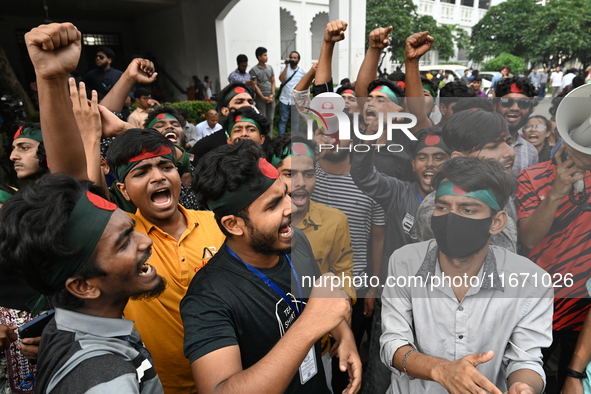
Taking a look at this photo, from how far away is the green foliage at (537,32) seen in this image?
1001 inches

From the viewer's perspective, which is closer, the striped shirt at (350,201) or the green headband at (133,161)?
the striped shirt at (350,201)

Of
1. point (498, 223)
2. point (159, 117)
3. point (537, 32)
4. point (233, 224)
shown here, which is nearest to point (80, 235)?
point (233, 224)

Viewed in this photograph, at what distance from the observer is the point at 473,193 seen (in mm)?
1426

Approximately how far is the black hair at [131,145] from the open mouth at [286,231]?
0.89 m

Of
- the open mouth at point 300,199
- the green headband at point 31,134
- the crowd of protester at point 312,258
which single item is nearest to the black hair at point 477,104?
the crowd of protester at point 312,258

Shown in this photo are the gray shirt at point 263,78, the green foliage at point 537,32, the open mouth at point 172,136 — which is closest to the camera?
the open mouth at point 172,136

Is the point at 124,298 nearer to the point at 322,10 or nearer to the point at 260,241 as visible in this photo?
the point at 260,241

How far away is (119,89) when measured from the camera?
2.70m

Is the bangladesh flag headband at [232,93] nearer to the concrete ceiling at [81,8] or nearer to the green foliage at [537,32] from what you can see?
the concrete ceiling at [81,8]

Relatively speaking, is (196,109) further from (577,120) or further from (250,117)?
(577,120)

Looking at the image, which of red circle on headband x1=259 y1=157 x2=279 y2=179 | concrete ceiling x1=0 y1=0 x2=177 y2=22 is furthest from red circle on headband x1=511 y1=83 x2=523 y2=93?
concrete ceiling x1=0 y1=0 x2=177 y2=22

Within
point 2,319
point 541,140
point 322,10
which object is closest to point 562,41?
point 322,10

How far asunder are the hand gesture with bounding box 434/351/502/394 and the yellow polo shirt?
1091mm

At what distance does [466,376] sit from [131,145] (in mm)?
1763
